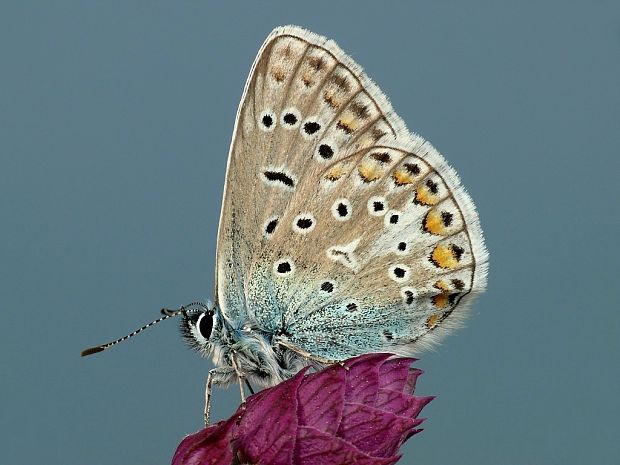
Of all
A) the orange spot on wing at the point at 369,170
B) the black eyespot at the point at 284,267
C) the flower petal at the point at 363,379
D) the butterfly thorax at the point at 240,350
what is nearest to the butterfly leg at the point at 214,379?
the butterfly thorax at the point at 240,350

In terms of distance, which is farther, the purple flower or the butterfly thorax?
the butterfly thorax

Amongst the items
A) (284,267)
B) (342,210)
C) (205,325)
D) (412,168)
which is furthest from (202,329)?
(412,168)

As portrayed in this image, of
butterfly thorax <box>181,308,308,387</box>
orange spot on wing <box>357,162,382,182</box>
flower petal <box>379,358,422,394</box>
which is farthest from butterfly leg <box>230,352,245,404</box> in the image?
orange spot on wing <box>357,162,382,182</box>

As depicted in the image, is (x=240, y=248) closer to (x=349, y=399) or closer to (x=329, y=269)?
(x=329, y=269)

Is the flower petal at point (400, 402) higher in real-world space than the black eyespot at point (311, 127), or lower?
lower

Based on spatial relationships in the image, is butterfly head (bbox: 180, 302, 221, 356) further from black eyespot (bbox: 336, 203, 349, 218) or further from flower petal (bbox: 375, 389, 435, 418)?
flower petal (bbox: 375, 389, 435, 418)

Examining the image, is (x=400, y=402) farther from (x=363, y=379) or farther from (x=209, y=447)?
(x=209, y=447)

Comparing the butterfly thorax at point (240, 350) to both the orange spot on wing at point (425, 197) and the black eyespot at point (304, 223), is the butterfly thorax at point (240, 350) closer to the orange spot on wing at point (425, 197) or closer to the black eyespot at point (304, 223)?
the black eyespot at point (304, 223)
